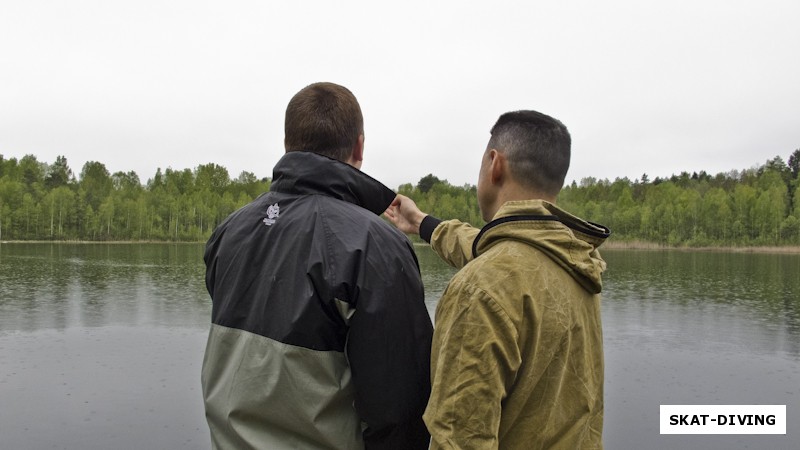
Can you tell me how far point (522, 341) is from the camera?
1.98 meters

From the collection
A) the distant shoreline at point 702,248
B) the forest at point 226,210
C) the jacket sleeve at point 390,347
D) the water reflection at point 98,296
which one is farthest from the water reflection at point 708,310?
the forest at point 226,210

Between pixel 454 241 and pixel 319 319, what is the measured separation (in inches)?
47.2

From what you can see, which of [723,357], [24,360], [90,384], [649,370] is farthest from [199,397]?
[723,357]

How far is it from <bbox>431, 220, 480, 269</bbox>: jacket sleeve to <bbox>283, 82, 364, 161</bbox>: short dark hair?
0.95 metres

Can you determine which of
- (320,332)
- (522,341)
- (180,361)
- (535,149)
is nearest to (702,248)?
(180,361)

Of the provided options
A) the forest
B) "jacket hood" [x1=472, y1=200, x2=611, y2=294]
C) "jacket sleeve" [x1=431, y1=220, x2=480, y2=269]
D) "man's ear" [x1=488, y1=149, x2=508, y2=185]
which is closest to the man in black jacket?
"jacket hood" [x1=472, y1=200, x2=611, y2=294]

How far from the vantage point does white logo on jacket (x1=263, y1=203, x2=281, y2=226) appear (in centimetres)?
221

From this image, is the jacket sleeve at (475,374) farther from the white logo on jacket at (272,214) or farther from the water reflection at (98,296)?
the water reflection at (98,296)

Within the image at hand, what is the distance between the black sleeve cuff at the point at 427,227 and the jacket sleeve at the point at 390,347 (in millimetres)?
1018

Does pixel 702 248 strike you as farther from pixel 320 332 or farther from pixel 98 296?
pixel 320 332

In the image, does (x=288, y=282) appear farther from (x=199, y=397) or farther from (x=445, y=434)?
(x=199, y=397)

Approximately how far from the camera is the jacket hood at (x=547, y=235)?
2084mm

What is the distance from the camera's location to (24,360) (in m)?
15.1

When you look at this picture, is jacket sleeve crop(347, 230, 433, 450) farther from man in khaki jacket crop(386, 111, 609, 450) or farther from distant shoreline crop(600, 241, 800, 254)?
distant shoreline crop(600, 241, 800, 254)
